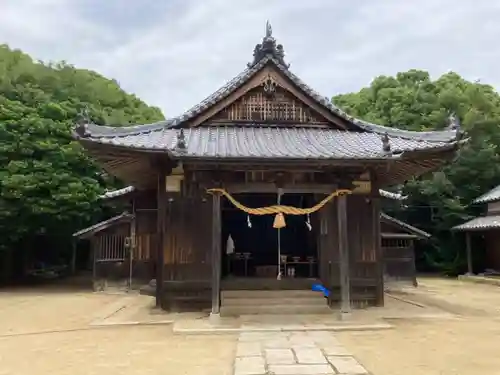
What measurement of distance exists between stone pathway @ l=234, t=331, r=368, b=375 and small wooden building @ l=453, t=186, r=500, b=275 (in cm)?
1951

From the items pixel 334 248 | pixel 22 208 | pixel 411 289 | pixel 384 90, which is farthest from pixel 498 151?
pixel 22 208

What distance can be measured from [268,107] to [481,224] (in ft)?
57.0

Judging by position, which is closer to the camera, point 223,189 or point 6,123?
point 223,189

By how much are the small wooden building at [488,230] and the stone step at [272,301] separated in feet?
55.0

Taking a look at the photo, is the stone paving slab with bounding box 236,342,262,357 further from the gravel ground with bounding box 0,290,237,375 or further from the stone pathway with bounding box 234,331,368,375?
the gravel ground with bounding box 0,290,237,375

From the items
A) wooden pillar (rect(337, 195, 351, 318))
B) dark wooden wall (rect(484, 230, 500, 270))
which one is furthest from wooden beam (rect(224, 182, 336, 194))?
dark wooden wall (rect(484, 230, 500, 270))

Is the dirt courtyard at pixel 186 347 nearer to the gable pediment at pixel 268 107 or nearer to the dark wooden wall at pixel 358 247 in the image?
the dark wooden wall at pixel 358 247

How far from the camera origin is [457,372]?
6.27 meters

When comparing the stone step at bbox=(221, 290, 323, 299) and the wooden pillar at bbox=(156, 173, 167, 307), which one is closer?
the wooden pillar at bbox=(156, 173, 167, 307)

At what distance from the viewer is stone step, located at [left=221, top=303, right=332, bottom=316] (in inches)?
428

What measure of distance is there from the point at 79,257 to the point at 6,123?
13.1 metres

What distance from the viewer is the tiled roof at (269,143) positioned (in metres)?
10.0

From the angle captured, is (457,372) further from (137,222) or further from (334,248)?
(137,222)

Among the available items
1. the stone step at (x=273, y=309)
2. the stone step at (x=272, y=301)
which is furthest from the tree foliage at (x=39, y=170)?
the stone step at (x=273, y=309)
